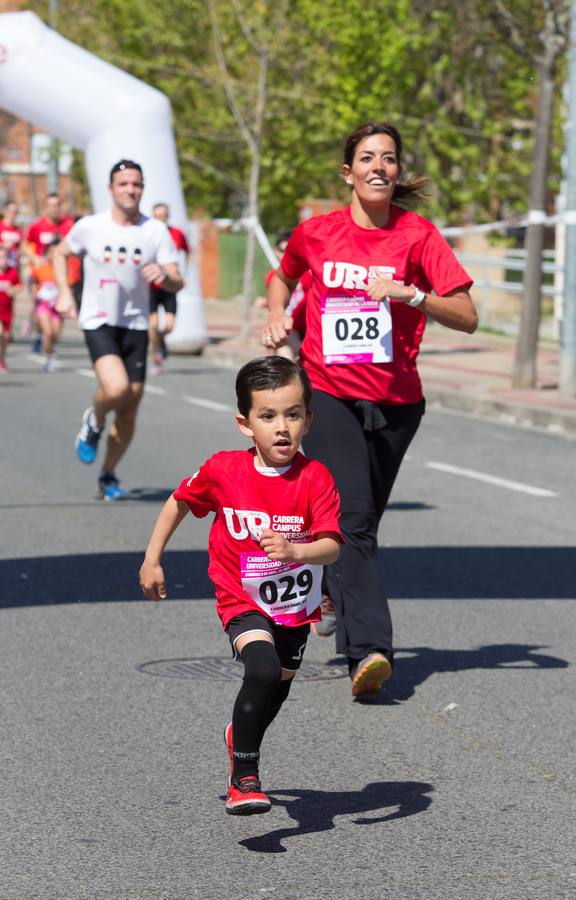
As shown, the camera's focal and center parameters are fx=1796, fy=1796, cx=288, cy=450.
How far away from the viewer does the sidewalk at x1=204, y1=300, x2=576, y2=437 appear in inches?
620

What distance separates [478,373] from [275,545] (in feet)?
51.4

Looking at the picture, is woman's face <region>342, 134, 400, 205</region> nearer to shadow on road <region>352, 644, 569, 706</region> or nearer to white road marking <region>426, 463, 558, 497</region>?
shadow on road <region>352, 644, 569, 706</region>

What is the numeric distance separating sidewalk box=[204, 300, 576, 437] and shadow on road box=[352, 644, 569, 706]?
328 inches

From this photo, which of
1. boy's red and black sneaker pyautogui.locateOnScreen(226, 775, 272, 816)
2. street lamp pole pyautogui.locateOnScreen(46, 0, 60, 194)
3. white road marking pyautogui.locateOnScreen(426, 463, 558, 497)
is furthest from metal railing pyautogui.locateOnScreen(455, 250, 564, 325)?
boy's red and black sneaker pyautogui.locateOnScreen(226, 775, 272, 816)

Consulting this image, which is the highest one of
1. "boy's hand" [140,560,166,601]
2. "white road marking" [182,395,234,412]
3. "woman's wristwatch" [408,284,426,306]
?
"woman's wristwatch" [408,284,426,306]

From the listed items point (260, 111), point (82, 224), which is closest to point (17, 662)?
point (82, 224)

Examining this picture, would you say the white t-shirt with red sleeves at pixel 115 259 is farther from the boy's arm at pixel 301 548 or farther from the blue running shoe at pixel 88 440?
the boy's arm at pixel 301 548

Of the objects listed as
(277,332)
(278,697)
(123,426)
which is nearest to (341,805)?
(278,697)

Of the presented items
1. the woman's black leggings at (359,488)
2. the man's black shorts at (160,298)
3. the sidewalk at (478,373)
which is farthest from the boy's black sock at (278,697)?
the sidewalk at (478,373)

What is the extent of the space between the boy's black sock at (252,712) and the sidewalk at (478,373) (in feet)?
35.0

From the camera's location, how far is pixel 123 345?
33.5 ft

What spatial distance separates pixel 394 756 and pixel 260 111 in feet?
67.2

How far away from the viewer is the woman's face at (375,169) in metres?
6.09

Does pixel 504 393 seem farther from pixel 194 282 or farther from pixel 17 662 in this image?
pixel 17 662
